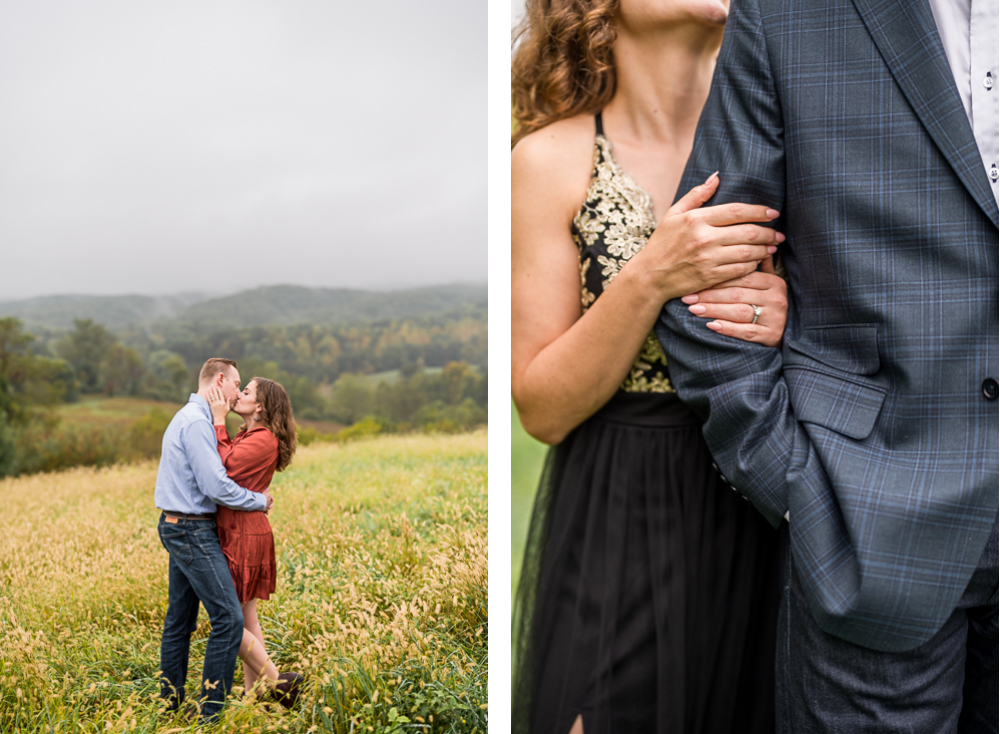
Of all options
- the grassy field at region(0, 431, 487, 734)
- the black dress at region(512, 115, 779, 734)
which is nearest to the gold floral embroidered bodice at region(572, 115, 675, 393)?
the black dress at region(512, 115, 779, 734)

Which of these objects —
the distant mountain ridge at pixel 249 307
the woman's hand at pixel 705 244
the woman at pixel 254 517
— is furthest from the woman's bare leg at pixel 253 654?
the woman's hand at pixel 705 244

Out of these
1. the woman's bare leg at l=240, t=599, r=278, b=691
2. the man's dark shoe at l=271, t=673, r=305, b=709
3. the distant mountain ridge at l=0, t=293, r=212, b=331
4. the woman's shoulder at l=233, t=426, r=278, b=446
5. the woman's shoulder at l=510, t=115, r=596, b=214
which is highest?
the woman's shoulder at l=510, t=115, r=596, b=214

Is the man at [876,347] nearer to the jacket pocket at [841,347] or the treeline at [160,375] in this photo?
the jacket pocket at [841,347]

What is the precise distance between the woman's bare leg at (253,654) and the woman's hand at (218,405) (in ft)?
1.11

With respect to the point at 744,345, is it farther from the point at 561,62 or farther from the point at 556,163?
the point at 561,62

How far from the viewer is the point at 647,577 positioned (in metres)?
1.33

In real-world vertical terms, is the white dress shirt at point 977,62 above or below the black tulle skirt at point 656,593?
above

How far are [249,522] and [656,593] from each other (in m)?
0.79

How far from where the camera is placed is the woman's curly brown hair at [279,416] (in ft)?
3.99

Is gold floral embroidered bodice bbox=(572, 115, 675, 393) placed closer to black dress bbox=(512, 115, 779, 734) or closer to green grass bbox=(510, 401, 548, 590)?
black dress bbox=(512, 115, 779, 734)

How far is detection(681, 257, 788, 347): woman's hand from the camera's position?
1113 millimetres

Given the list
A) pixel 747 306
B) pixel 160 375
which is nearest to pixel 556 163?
pixel 747 306

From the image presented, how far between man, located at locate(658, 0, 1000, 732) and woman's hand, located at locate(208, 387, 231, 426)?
2.83ft

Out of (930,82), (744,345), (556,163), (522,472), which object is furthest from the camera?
(522,472)
